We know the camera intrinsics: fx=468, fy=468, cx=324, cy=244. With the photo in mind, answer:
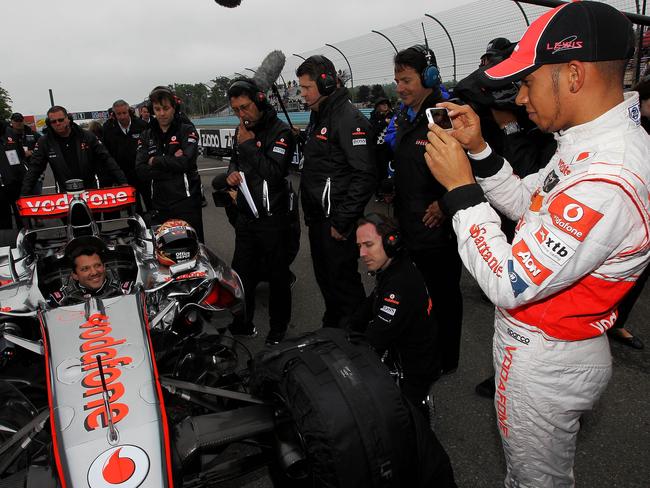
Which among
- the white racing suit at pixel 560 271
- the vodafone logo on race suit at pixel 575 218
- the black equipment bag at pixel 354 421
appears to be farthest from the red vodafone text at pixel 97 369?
the vodafone logo on race suit at pixel 575 218

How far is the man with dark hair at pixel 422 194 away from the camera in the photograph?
2793mm

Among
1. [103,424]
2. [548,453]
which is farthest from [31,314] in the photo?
[548,453]

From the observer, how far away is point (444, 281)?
2973mm

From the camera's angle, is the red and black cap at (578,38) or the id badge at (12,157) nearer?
the red and black cap at (578,38)

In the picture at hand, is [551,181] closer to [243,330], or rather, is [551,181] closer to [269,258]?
[269,258]

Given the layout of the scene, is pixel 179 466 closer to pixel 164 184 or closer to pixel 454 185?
pixel 454 185

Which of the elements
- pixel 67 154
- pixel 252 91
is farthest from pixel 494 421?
pixel 67 154

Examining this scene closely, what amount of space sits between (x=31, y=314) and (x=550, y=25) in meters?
2.62

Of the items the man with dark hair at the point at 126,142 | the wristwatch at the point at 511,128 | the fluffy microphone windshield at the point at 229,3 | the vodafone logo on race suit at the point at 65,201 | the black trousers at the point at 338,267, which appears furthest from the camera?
the man with dark hair at the point at 126,142

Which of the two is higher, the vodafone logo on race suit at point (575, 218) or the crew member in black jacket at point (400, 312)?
the vodafone logo on race suit at point (575, 218)

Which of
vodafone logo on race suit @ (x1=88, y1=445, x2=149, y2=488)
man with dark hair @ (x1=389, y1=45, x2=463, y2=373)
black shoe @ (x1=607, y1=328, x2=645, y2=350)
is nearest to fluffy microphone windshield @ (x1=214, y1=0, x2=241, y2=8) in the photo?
man with dark hair @ (x1=389, y1=45, x2=463, y2=373)

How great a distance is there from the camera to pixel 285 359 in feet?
5.65

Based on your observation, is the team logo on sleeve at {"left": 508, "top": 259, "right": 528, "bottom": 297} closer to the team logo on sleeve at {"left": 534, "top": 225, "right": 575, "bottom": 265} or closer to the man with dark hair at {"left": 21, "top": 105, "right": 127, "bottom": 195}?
the team logo on sleeve at {"left": 534, "top": 225, "right": 575, "bottom": 265}

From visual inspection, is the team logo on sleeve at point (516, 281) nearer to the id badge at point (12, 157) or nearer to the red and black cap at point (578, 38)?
the red and black cap at point (578, 38)
